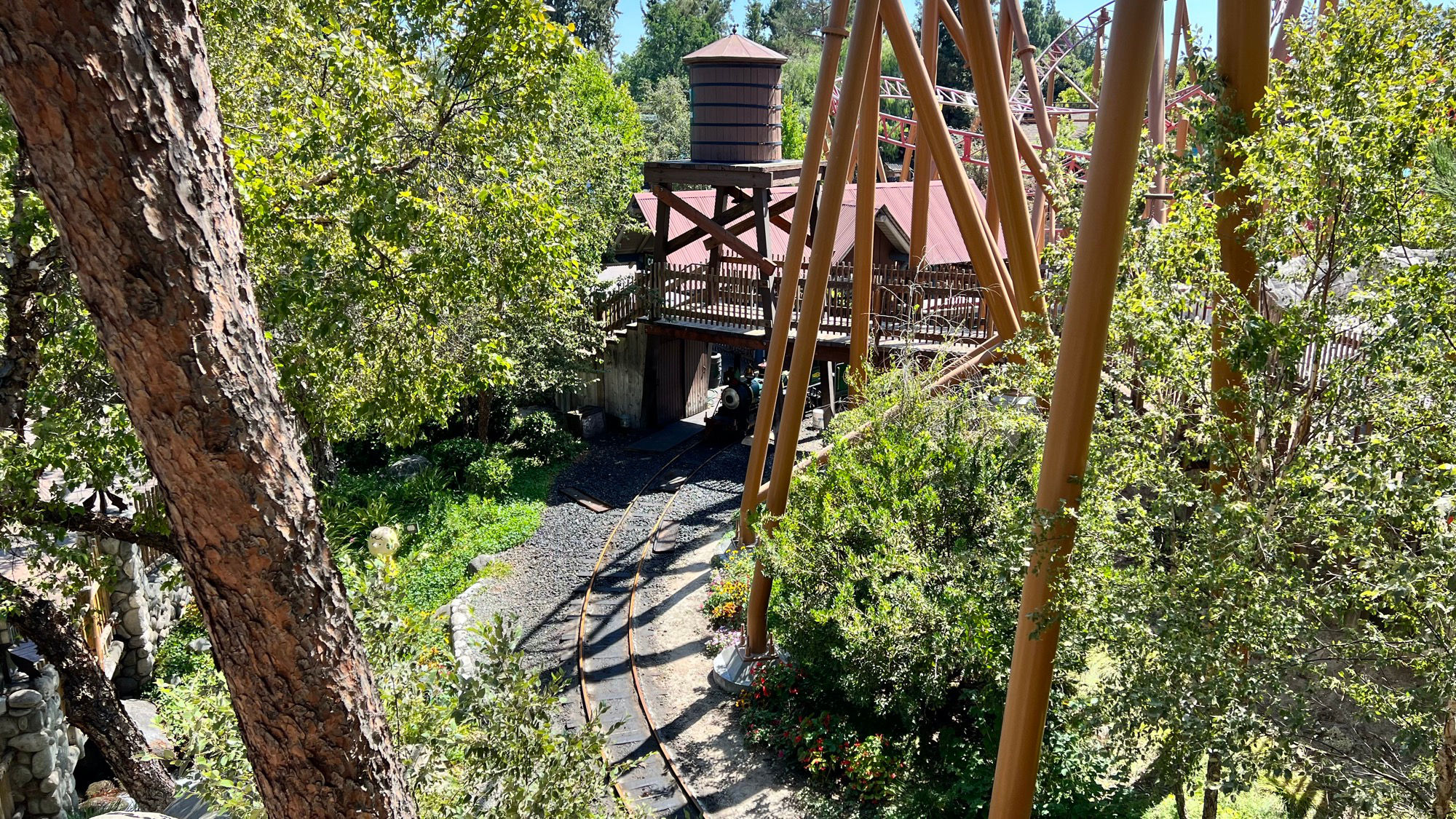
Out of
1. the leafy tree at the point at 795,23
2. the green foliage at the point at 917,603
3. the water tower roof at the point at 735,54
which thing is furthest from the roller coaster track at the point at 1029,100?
the leafy tree at the point at 795,23

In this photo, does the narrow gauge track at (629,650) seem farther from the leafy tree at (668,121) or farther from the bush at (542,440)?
the leafy tree at (668,121)

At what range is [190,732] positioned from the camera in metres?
4.85

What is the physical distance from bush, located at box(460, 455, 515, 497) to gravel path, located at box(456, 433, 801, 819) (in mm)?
867

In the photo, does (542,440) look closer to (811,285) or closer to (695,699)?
(695,699)

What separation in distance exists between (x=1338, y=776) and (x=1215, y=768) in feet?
3.70

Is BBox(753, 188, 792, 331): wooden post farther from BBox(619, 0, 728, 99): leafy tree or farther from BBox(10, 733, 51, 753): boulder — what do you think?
BBox(619, 0, 728, 99): leafy tree

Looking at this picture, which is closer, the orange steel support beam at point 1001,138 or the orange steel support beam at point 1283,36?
the orange steel support beam at point 1283,36

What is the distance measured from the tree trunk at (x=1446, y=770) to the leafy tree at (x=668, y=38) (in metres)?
64.0

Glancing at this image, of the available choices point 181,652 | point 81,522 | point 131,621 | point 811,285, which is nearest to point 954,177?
point 811,285

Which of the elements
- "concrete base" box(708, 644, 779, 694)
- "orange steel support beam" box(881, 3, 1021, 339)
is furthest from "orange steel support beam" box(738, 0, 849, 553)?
"concrete base" box(708, 644, 779, 694)

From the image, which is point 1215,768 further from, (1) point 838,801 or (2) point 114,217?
(2) point 114,217

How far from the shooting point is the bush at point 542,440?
1766cm

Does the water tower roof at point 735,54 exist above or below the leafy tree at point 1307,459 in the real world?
above

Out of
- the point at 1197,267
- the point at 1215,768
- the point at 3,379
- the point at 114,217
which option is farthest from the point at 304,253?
the point at 1215,768
